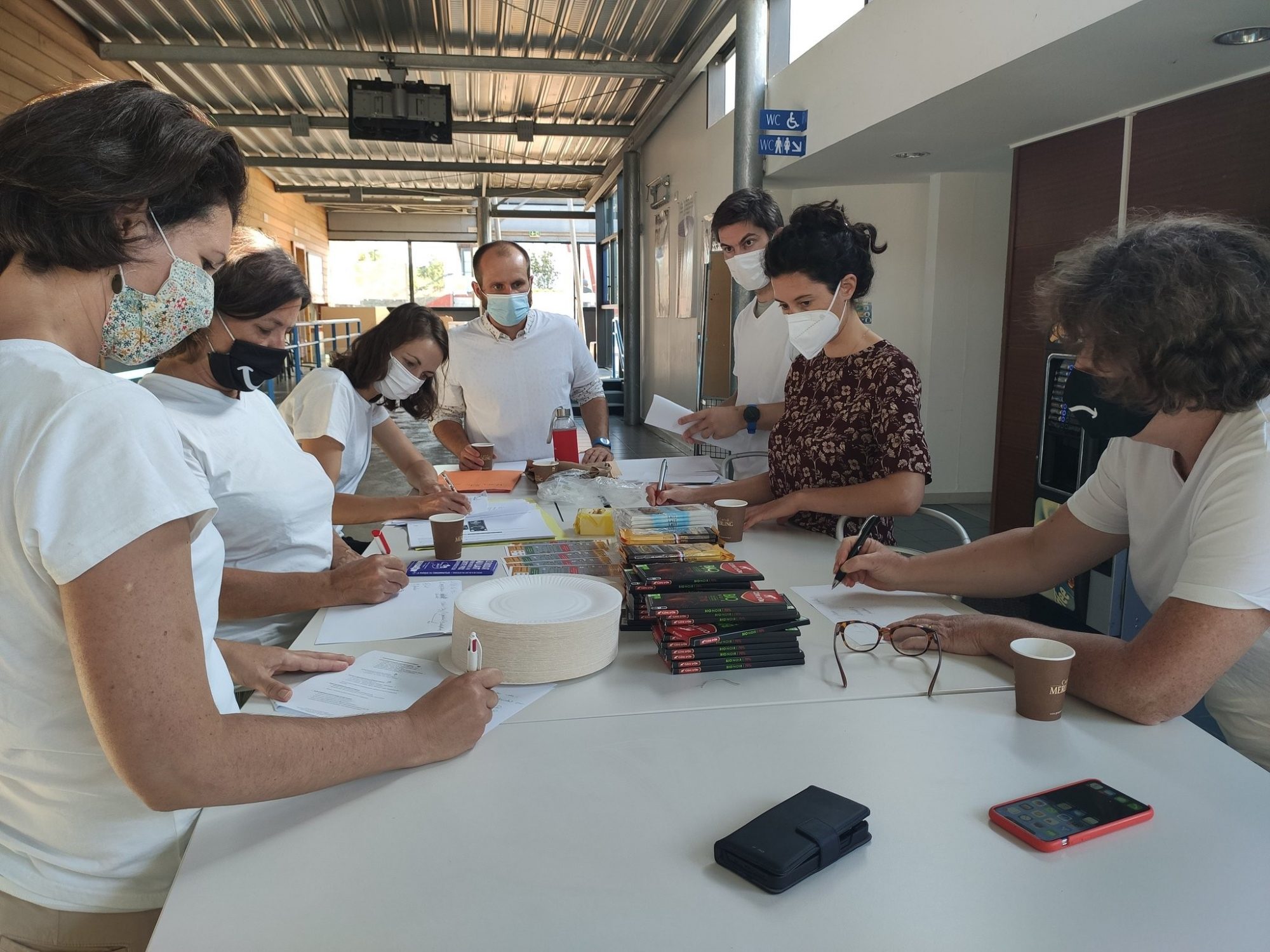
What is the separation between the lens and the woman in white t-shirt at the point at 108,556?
2.61 feet

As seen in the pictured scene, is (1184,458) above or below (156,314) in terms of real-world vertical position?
below

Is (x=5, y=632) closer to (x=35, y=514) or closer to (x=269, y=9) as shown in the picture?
(x=35, y=514)

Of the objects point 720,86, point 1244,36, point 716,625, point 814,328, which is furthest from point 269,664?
point 720,86

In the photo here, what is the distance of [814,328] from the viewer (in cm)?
245

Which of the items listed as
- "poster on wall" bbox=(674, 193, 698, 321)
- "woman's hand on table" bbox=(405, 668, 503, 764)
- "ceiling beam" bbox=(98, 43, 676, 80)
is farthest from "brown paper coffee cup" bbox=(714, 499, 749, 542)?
"ceiling beam" bbox=(98, 43, 676, 80)

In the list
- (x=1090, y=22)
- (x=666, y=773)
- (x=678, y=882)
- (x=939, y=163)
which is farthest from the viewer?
(x=939, y=163)

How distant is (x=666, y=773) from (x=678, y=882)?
0.70 feet

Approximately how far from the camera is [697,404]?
7.82m

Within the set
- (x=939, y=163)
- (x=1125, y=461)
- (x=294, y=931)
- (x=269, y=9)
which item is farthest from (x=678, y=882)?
(x=269, y=9)

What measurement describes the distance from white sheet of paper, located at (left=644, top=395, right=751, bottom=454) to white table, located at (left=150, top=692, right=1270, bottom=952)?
178cm

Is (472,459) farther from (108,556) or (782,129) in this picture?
(782,129)

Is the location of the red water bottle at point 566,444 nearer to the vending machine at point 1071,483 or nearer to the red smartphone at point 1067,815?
the vending machine at point 1071,483

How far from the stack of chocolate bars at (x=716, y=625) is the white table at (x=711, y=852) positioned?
0.19 metres

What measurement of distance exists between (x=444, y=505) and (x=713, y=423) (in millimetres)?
1058
